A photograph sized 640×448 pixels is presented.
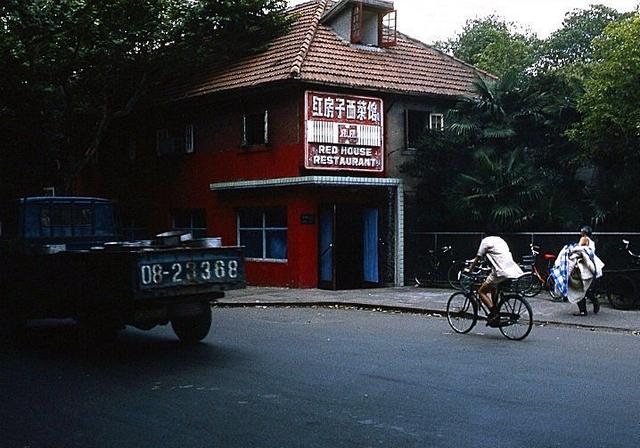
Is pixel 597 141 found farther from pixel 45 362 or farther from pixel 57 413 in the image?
pixel 57 413

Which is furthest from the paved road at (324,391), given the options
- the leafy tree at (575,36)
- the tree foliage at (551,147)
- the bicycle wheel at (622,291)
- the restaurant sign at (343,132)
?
the leafy tree at (575,36)

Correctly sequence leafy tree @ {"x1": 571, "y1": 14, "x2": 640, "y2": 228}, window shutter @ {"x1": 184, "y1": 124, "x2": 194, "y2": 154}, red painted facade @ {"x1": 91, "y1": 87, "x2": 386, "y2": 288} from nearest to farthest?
1. leafy tree @ {"x1": 571, "y1": 14, "x2": 640, "y2": 228}
2. red painted facade @ {"x1": 91, "y1": 87, "x2": 386, "y2": 288}
3. window shutter @ {"x1": 184, "y1": 124, "x2": 194, "y2": 154}

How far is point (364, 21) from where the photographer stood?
26.0 m

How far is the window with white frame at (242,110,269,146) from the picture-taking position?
24281 mm

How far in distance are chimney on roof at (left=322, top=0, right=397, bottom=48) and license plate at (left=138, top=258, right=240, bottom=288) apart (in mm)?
15367

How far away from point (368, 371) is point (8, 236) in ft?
23.1

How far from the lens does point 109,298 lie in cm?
1092

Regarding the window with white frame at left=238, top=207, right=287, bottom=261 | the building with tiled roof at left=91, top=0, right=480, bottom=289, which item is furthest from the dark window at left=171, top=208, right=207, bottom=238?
the window with white frame at left=238, top=207, right=287, bottom=261

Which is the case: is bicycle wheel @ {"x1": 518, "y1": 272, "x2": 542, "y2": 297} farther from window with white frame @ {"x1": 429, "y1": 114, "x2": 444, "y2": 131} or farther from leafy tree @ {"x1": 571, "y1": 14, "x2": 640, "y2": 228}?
window with white frame @ {"x1": 429, "y1": 114, "x2": 444, "y2": 131}

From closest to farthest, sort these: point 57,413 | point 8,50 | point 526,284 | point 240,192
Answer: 1. point 57,413
2. point 526,284
3. point 8,50
4. point 240,192

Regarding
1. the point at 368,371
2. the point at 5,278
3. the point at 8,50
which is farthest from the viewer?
the point at 8,50

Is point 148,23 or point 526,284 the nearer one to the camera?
point 526,284

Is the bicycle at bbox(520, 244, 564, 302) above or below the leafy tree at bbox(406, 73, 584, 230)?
below

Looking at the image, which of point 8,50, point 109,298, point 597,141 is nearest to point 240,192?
point 8,50
